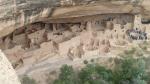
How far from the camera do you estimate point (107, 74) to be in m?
10.2

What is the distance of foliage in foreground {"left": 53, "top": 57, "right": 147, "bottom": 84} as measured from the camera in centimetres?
983

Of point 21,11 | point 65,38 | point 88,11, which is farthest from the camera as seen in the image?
point 65,38

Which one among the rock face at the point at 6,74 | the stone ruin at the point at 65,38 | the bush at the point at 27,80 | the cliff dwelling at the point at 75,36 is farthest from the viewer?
the stone ruin at the point at 65,38

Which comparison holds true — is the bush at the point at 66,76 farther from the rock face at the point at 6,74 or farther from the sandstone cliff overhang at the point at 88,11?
the rock face at the point at 6,74

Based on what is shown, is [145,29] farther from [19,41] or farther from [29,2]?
[29,2]

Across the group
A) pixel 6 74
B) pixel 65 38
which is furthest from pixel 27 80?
pixel 6 74

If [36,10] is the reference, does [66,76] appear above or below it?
below

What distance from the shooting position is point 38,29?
10.9 metres

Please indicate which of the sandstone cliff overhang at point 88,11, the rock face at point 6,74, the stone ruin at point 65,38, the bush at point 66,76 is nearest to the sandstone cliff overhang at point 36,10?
the sandstone cliff overhang at point 88,11

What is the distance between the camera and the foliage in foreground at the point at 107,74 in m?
9.83

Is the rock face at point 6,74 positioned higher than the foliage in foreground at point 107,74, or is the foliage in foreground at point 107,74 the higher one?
the rock face at point 6,74

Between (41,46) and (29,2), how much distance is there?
2870mm

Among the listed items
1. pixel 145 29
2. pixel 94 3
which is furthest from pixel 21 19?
pixel 145 29

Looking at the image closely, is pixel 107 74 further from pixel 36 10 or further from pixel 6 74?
pixel 6 74
